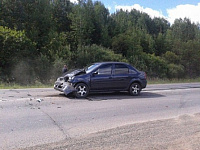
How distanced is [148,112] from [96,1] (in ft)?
205

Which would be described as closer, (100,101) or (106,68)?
(100,101)

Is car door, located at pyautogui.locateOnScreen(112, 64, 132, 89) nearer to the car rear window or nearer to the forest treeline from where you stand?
the car rear window

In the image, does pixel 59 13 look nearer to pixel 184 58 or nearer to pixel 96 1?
pixel 96 1

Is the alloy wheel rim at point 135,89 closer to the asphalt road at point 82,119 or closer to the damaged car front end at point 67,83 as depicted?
the asphalt road at point 82,119

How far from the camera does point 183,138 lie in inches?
226

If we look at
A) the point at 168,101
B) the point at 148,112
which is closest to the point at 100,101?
the point at 148,112

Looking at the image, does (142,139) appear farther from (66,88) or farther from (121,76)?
(121,76)

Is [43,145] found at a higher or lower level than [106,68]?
lower

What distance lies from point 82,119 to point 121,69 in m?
5.27

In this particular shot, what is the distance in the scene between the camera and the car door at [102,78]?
11.8m

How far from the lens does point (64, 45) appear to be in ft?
128

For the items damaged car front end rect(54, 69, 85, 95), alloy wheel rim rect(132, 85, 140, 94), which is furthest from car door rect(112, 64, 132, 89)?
damaged car front end rect(54, 69, 85, 95)

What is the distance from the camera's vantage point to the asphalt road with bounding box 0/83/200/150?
227 inches

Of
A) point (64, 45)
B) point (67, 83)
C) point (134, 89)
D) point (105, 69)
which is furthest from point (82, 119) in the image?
point (64, 45)
